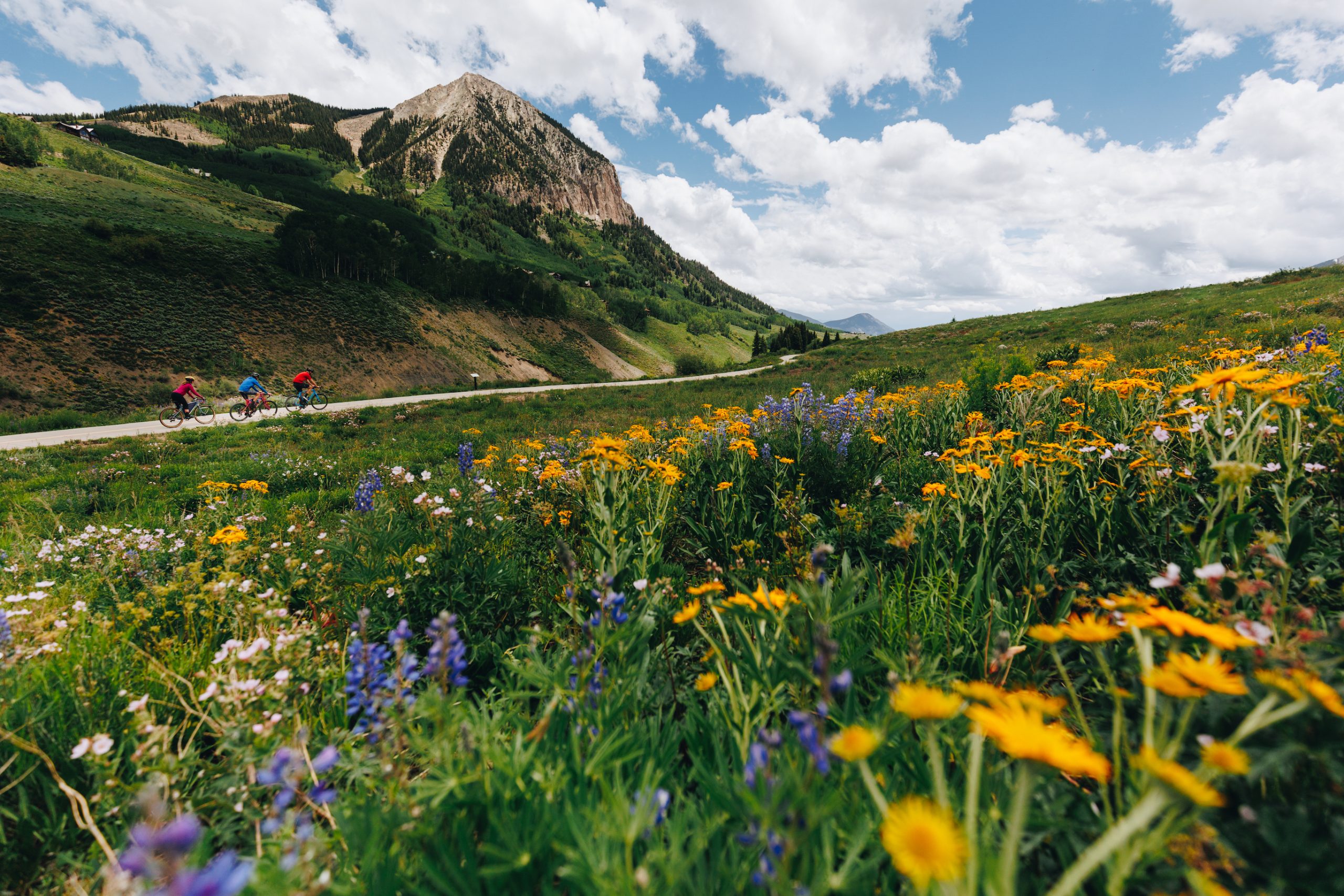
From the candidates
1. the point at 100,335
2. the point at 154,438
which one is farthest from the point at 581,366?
the point at 154,438

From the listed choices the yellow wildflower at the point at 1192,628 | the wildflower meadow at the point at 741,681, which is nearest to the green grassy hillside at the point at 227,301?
the wildflower meadow at the point at 741,681

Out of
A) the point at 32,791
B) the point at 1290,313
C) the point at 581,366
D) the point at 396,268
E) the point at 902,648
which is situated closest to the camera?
the point at 32,791

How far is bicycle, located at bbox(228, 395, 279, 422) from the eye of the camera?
18.9m

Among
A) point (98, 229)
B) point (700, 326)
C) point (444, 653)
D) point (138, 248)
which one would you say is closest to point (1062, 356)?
point (444, 653)

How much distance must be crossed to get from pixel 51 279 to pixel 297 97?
22551 cm

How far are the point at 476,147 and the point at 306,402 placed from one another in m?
184

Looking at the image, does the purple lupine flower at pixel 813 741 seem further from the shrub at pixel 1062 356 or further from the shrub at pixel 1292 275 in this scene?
the shrub at pixel 1292 275

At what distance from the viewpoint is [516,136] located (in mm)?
186500

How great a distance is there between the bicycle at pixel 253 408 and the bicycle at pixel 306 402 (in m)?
0.69

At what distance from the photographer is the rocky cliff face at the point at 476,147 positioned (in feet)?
524

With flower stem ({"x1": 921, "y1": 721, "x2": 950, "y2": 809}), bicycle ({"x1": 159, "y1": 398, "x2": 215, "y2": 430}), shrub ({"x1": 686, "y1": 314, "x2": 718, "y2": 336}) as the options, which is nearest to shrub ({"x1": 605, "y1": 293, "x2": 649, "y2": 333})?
shrub ({"x1": 686, "y1": 314, "x2": 718, "y2": 336})

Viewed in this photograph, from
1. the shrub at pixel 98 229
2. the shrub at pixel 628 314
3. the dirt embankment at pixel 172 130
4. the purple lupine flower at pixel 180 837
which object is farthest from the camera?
the dirt embankment at pixel 172 130

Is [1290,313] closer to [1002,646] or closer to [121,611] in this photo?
[1002,646]

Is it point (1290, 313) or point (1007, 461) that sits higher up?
point (1290, 313)
